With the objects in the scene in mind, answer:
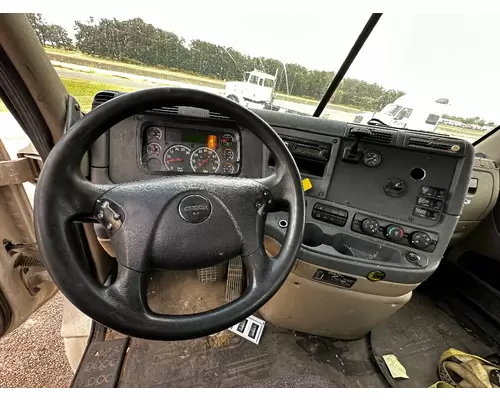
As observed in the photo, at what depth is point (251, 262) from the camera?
2.24 feet

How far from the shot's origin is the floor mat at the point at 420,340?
145cm

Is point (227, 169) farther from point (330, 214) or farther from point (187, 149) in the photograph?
point (330, 214)

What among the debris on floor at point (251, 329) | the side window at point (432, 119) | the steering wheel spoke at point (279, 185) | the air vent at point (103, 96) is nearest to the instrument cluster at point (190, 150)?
the air vent at point (103, 96)

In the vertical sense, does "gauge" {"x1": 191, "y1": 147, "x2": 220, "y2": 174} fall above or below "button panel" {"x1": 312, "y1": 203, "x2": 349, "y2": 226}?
above

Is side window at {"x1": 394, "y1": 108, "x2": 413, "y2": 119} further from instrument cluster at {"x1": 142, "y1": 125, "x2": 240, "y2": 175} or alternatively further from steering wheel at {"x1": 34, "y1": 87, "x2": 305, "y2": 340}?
steering wheel at {"x1": 34, "y1": 87, "x2": 305, "y2": 340}

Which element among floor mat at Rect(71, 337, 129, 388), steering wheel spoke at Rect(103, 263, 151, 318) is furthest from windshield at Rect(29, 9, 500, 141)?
floor mat at Rect(71, 337, 129, 388)

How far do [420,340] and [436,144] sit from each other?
1.36 m

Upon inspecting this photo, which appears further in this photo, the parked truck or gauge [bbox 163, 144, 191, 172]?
the parked truck

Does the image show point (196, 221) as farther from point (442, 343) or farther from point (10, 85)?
point (442, 343)

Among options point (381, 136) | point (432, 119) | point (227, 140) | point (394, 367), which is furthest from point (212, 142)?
point (394, 367)

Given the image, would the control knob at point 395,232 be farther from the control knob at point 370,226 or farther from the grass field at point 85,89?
the grass field at point 85,89

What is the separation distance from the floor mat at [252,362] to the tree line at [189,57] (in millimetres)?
1359

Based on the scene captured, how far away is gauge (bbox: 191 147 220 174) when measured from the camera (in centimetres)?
105

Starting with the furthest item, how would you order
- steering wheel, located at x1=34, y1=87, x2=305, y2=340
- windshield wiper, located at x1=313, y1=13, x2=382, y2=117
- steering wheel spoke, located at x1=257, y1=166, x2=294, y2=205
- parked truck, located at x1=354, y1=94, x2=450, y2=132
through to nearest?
parked truck, located at x1=354, y1=94, x2=450, y2=132
windshield wiper, located at x1=313, y1=13, x2=382, y2=117
steering wheel spoke, located at x1=257, y1=166, x2=294, y2=205
steering wheel, located at x1=34, y1=87, x2=305, y2=340
